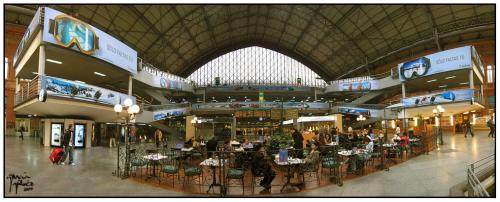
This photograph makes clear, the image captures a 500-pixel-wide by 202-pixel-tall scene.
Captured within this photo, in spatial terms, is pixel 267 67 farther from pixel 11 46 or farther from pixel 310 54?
pixel 11 46

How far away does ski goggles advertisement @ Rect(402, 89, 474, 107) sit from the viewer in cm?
2278

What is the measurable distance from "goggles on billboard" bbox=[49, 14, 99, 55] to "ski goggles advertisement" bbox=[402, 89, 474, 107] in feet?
84.8

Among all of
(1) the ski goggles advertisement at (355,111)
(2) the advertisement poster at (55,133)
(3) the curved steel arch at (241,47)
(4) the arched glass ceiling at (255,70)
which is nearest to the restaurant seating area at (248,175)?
(2) the advertisement poster at (55,133)

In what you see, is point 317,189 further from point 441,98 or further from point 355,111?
point 355,111

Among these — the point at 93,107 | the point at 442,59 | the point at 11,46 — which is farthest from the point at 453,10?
the point at 11,46

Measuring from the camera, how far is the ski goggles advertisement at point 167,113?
88.9 ft

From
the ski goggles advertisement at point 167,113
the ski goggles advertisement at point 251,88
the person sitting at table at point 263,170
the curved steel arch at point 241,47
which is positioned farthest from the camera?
the curved steel arch at point 241,47

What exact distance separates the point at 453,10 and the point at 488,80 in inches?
384

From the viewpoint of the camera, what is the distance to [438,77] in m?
26.4

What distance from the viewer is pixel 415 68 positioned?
26.9 meters

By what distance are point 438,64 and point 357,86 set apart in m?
12.6

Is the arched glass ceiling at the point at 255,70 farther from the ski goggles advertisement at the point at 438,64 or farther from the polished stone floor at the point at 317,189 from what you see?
the polished stone floor at the point at 317,189

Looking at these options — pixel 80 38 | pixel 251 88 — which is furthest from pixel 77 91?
pixel 251 88

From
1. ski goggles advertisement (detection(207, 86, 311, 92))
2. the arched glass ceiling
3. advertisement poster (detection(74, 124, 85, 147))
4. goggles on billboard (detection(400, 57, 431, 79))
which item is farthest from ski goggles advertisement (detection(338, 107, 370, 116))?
advertisement poster (detection(74, 124, 85, 147))
